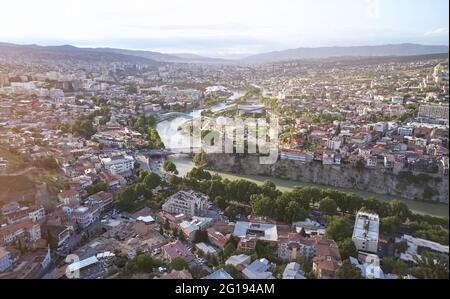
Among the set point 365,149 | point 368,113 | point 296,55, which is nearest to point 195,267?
point 365,149

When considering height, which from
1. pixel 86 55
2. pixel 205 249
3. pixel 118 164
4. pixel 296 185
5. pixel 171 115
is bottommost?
pixel 205 249

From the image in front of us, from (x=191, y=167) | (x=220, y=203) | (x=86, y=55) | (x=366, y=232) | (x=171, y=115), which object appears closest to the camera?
(x=366, y=232)

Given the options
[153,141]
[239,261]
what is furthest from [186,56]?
[239,261]

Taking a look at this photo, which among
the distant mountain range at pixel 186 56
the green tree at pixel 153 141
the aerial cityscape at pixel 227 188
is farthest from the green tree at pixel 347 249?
the distant mountain range at pixel 186 56

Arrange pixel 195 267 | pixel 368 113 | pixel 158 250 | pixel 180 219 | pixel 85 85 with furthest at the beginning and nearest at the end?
pixel 85 85 → pixel 368 113 → pixel 180 219 → pixel 158 250 → pixel 195 267

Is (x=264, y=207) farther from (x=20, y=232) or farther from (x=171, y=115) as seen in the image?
(x=171, y=115)

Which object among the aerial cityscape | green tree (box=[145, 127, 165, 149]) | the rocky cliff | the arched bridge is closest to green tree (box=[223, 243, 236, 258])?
the aerial cityscape

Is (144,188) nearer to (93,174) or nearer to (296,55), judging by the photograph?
(93,174)
